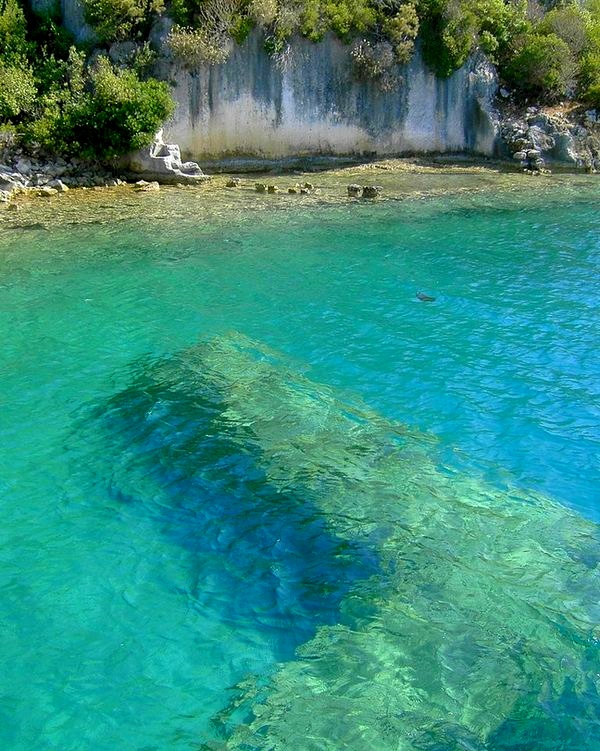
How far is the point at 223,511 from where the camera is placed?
26.7ft

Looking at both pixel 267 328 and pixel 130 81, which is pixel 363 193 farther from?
pixel 267 328

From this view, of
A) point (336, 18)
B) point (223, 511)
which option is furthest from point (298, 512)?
point (336, 18)

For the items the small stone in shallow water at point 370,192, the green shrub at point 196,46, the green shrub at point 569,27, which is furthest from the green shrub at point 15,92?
the green shrub at point 569,27

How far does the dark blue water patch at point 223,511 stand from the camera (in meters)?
6.80

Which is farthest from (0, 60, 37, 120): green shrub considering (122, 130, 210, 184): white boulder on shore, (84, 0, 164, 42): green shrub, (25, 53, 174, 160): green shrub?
(122, 130, 210, 184): white boulder on shore

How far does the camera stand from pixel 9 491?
28.5 ft

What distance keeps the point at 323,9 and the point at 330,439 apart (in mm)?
26148

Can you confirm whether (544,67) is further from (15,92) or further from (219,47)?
(15,92)

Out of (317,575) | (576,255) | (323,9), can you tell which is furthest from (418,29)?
(317,575)

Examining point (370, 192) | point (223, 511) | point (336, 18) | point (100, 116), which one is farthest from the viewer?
point (336, 18)

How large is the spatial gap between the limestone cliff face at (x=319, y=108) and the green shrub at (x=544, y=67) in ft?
5.14

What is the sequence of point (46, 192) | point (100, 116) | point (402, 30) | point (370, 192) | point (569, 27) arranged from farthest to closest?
point (569, 27) → point (402, 30) → point (100, 116) → point (370, 192) → point (46, 192)

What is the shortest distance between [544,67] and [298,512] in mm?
32144

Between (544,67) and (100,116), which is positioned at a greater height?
(544,67)
